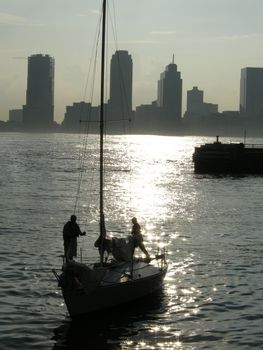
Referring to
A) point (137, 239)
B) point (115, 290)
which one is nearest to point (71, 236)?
point (137, 239)

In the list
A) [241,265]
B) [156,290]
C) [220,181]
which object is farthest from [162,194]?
[156,290]

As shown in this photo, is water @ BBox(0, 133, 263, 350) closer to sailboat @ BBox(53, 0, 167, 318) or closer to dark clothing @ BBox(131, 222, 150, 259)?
sailboat @ BBox(53, 0, 167, 318)

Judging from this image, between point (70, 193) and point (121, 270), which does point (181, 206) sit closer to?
point (70, 193)

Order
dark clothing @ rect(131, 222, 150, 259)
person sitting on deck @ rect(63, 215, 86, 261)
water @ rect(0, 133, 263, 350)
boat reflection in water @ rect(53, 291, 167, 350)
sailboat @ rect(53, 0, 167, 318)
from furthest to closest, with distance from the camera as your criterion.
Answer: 1. dark clothing @ rect(131, 222, 150, 259)
2. person sitting on deck @ rect(63, 215, 86, 261)
3. sailboat @ rect(53, 0, 167, 318)
4. water @ rect(0, 133, 263, 350)
5. boat reflection in water @ rect(53, 291, 167, 350)

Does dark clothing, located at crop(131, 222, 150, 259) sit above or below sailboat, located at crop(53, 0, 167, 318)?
above

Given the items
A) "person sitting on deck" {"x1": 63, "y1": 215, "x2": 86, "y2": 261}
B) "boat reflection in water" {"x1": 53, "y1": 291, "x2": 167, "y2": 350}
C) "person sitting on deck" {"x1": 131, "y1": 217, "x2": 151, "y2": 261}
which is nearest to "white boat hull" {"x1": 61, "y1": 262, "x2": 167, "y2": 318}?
"boat reflection in water" {"x1": 53, "y1": 291, "x2": 167, "y2": 350}

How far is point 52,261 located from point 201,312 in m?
10.9

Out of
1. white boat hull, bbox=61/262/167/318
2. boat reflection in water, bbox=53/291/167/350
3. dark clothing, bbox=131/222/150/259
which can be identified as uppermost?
dark clothing, bbox=131/222/150/259

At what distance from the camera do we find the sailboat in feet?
73.7

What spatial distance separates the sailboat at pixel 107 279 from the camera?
73.7ft

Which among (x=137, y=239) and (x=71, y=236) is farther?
(x=137, y=239)

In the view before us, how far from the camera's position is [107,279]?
23562 millimetres

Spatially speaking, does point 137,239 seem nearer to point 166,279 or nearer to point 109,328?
point 166,279

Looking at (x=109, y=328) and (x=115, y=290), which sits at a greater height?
(x=115, y=290)
